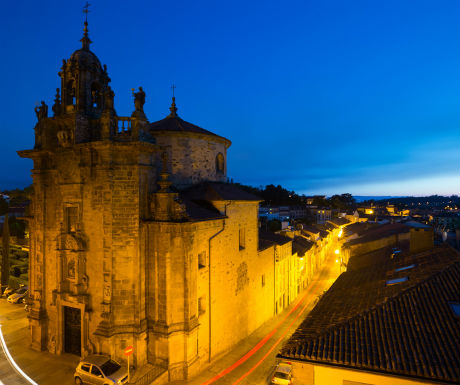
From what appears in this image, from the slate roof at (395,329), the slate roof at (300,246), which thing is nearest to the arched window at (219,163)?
the slate roof at (395,329)

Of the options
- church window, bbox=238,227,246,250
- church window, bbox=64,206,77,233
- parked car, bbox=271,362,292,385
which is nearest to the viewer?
parked car, bbox=271,362,292,385

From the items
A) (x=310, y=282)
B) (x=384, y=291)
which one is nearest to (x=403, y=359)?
(x=384, y=291)

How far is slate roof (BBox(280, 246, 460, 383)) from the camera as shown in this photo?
29.9 ft

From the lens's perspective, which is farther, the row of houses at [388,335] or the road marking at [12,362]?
the road marking at [12,362]

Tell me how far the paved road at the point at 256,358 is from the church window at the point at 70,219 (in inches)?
439

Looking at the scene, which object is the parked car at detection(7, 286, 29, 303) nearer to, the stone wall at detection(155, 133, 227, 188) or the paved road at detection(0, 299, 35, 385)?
the paved road at detection(0, 299, 35, 385)

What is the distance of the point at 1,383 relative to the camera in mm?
15430

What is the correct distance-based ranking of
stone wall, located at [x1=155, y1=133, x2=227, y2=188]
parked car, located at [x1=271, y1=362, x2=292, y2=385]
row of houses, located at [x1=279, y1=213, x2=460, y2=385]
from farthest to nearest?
stone wall, located at [x1=155, y1=133, x2=227, y2=188], parked car, located at [x1=271, y1=362, x2=292, y2=385], row of houses, located at [x1=279, y1=213, x2=460, y2=385]

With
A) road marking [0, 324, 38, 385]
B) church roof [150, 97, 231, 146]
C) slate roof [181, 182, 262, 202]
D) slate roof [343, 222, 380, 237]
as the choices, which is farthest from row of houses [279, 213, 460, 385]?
slate roof [343, 222, 380, 237]

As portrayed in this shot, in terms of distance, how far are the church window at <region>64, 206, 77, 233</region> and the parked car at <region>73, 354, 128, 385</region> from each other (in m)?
7.57

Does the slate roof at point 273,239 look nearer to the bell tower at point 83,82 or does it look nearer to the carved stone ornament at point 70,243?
the carved stone ornament at point 70,243

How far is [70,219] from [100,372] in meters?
9.06

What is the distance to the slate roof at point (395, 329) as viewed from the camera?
9.12 metres

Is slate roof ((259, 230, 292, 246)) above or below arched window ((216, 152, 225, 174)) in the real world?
below
